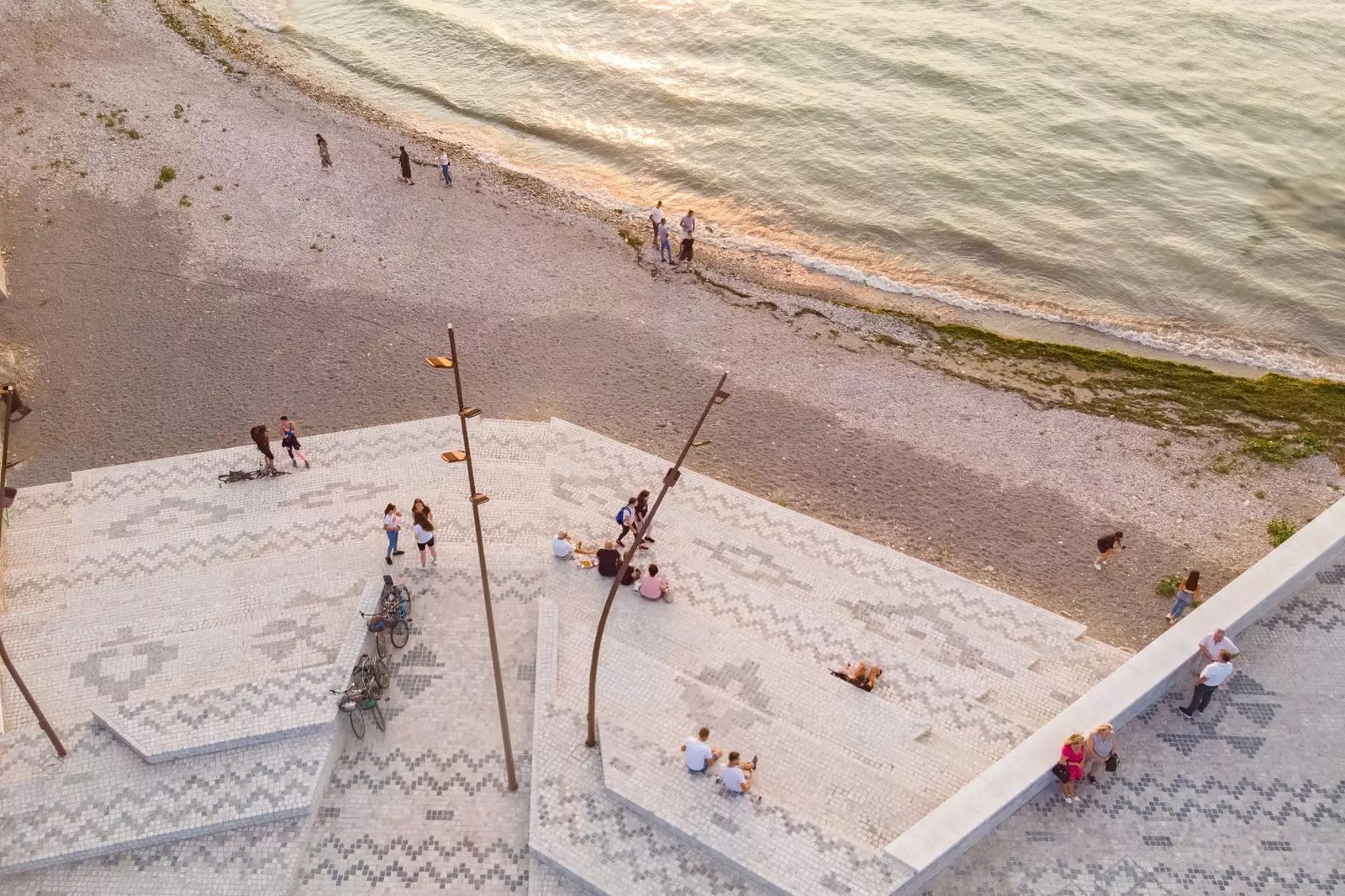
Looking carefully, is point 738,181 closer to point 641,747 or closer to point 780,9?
point 780,9

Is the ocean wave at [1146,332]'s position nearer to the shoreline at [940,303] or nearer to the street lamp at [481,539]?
the shoreline at [940,303]

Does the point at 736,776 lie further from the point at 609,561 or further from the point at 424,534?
the point at 424,534

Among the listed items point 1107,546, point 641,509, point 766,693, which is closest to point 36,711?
point 641,509

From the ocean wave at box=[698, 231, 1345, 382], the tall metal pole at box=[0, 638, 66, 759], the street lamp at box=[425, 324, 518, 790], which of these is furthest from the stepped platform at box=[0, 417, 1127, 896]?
the ocean wave at box=[698, 231, 1345, 382]

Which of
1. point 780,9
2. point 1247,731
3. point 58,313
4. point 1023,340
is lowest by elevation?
point 58,313

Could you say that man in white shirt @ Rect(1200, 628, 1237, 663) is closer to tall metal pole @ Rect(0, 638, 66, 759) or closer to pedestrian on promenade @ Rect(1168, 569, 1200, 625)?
pedestrian on promenade @ Rect(1168, 569, 1200, 625)

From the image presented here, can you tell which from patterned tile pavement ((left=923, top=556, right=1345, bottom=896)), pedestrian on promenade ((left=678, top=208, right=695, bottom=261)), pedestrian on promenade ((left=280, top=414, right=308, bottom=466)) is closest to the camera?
patterned tile pavement ((left=923, top=556, right=1345, bottom=896))

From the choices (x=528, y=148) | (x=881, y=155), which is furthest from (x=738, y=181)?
(x=528, y=148)
